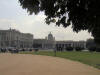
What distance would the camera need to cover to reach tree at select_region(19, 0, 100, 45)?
217 inches

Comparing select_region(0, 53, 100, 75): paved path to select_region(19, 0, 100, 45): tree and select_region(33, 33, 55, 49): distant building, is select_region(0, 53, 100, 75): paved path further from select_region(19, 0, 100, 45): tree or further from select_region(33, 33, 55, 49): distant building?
select_region(33, 33, 55, 49): distant building

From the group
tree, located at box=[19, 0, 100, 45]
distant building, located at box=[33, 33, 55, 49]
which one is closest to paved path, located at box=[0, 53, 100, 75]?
tree, located at box=[19, 0, 100, 45]

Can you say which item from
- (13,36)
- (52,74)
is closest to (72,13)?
(52,74)

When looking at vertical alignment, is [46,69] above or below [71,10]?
below

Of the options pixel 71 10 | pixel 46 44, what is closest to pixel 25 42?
pixel 46 44

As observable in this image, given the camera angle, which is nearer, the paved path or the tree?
the tree

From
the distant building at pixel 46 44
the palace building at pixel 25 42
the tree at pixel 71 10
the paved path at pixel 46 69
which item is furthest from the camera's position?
the distant building at pixel 46 44

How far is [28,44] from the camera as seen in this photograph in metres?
135

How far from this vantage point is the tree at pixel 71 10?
552 cm

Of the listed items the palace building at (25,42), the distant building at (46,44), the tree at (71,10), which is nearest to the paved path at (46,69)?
the tree at (71,10)

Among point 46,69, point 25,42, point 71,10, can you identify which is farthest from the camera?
point 25,42

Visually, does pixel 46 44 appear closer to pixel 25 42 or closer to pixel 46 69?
pixel 25 42

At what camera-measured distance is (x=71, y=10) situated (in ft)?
18.6

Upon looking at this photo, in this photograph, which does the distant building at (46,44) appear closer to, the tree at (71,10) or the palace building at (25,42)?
the palace building at (25,42)
